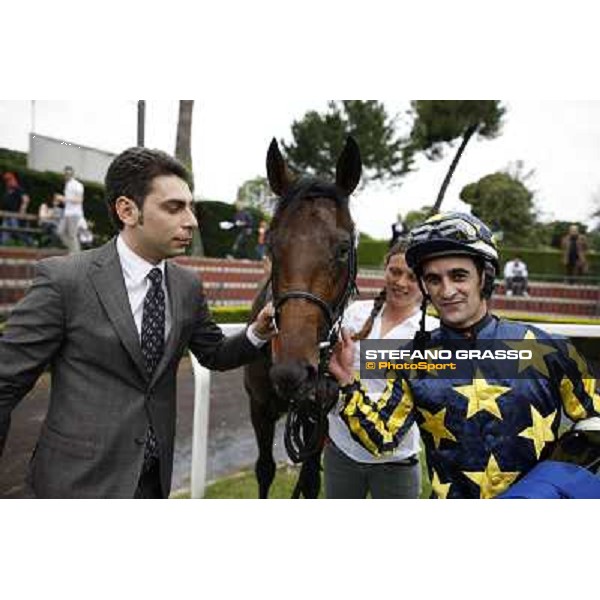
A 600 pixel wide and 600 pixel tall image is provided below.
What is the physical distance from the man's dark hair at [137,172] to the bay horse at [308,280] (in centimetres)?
39

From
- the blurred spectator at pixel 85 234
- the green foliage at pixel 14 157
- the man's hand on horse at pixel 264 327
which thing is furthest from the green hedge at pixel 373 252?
the green foliage at pixel 14 157

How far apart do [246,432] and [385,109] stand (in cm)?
237

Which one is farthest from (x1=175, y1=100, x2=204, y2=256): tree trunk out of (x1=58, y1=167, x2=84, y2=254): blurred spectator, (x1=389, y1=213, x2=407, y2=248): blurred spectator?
(x1=389, y1=213, x2=407, y2=248): blurred spectator

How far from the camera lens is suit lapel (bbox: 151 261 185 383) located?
5.47 ft

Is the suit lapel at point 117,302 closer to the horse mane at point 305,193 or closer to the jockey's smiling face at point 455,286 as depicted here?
the horse mane at point 305,193

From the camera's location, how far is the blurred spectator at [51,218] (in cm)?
217

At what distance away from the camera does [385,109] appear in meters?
1.98

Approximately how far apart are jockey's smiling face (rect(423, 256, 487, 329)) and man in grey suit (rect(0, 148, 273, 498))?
768mm

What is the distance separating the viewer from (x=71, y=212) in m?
2.18

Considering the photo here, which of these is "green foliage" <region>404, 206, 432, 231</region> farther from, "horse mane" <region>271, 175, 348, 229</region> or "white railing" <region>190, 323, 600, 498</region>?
"white railing" <region>190, 323, 600, 498</region>

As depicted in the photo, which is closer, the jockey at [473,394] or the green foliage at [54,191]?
the jockey at [473,394]

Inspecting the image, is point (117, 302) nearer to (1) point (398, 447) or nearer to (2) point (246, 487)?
(1) point (398, 447)

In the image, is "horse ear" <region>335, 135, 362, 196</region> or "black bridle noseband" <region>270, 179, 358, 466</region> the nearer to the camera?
"black bridle noseband" <region>270, 179, 358, 466</region>
